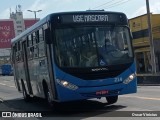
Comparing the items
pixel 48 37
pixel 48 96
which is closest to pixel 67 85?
pixel 48 37

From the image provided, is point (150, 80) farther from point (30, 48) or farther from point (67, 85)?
point (67, 85)

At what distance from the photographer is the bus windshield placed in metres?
12.9

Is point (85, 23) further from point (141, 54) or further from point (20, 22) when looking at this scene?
point (20, 22)

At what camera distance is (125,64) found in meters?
13.4

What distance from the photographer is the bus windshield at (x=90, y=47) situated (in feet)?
42.4

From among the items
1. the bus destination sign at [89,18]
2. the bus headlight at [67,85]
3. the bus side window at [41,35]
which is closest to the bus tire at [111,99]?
the bus headlight at [67,85]

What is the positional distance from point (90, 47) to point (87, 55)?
10.8 inches

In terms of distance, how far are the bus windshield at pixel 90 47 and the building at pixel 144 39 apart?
120 ft

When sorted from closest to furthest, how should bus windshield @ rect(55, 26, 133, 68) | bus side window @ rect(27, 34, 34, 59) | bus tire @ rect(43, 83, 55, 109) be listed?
bus windshield @ rect(55, 26, 133, 68) < bus tire @ rect(43, 83, 55, 109) < bus side window @ rect(27, 34, 34, 59)

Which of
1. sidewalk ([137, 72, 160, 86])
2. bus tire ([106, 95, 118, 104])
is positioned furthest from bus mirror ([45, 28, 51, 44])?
sidewalk ([137, 72, 160, 86])

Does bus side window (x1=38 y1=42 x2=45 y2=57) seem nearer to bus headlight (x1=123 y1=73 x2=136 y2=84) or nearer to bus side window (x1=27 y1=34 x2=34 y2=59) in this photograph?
bus side window (x1=27 y1=34 x2=34 y2=59)

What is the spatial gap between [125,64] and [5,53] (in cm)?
8511

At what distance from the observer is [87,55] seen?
13.0 metres

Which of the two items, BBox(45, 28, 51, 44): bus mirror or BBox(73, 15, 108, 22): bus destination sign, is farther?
BBox(73, 15, 108, 22): bus destination sign
